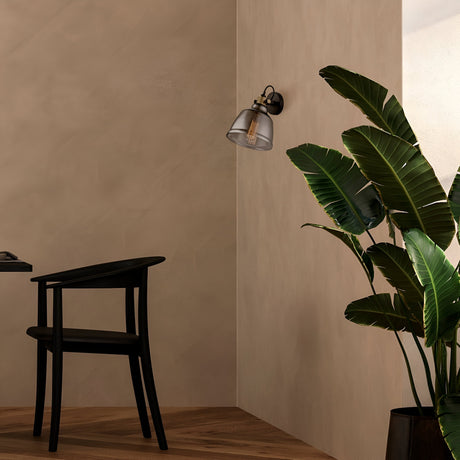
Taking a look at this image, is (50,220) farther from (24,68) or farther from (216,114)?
(216,114)

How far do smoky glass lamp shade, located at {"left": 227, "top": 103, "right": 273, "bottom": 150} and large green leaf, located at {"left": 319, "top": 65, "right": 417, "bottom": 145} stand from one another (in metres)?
1.37

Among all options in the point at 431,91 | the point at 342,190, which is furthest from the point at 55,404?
the point at 431,91

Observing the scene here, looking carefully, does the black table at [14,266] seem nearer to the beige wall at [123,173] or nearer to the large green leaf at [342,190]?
the beige wall at [123,173]

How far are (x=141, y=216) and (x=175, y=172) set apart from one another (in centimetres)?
31

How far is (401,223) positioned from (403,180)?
12 cm

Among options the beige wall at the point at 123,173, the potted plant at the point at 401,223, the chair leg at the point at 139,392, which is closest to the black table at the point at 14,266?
the chair leg at the point at 139,392

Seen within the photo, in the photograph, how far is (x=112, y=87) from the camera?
402 cm

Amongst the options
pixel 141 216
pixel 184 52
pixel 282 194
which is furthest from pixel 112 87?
pixel 282 194

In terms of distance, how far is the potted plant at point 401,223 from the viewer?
1.69 meters

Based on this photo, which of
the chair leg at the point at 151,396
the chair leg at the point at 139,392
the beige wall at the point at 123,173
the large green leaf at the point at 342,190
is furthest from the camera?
the beige wall at the point at 123,173

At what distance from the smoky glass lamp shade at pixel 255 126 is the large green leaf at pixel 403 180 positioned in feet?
4.95

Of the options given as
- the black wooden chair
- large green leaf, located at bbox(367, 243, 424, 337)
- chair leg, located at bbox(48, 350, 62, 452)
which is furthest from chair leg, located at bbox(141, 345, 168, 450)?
large green leaf, located at bbox(367, 243, 424, 337)

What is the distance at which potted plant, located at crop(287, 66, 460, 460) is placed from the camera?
5.56 ft

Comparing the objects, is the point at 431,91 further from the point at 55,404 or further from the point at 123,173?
the point at 123,173
